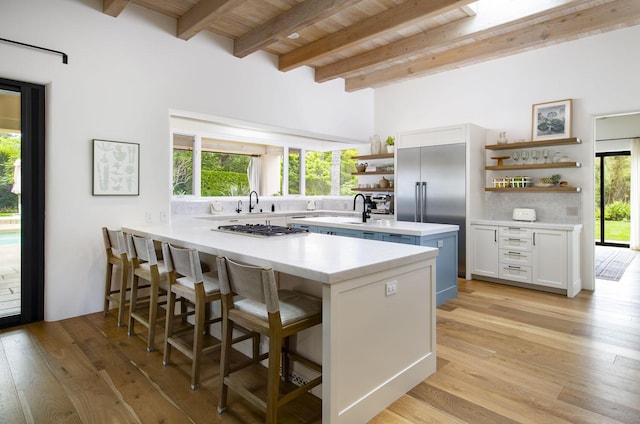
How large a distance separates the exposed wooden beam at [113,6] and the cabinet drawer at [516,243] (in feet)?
16.3

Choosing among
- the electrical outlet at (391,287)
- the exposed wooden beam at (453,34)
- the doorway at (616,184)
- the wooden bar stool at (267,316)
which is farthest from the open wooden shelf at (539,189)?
the doorway at (616,184)

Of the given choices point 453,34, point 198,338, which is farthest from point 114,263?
point 453,34

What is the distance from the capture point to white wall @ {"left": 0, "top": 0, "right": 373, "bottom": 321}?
129 inches

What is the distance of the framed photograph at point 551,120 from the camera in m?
4.63

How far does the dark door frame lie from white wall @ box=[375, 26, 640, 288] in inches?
202

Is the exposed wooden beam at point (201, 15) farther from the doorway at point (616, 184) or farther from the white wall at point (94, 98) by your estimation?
the doorway at point (616, 184)

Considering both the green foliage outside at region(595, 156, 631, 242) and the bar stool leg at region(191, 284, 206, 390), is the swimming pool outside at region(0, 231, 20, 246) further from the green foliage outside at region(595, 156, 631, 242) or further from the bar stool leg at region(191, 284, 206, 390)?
the green foliage outside at region(595, 156, 631, 242)

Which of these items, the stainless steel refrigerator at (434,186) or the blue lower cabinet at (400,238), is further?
the stainless steel refrigerator at (434,186)

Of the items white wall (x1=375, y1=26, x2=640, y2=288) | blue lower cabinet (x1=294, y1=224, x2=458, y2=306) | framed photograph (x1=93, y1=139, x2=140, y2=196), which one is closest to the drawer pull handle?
white wall (x1=375, y1=26, x2=640, y2=288)

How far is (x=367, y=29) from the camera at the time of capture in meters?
4.01

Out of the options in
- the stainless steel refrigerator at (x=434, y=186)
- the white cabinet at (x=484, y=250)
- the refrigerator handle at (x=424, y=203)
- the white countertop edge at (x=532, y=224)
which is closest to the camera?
the white countertop edge at (x=532, y=224)

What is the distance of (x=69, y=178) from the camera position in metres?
3.40

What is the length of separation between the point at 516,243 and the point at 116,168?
474 cm

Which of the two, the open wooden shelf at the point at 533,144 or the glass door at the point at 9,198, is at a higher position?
the open wooden shelf at the point at 533,144
